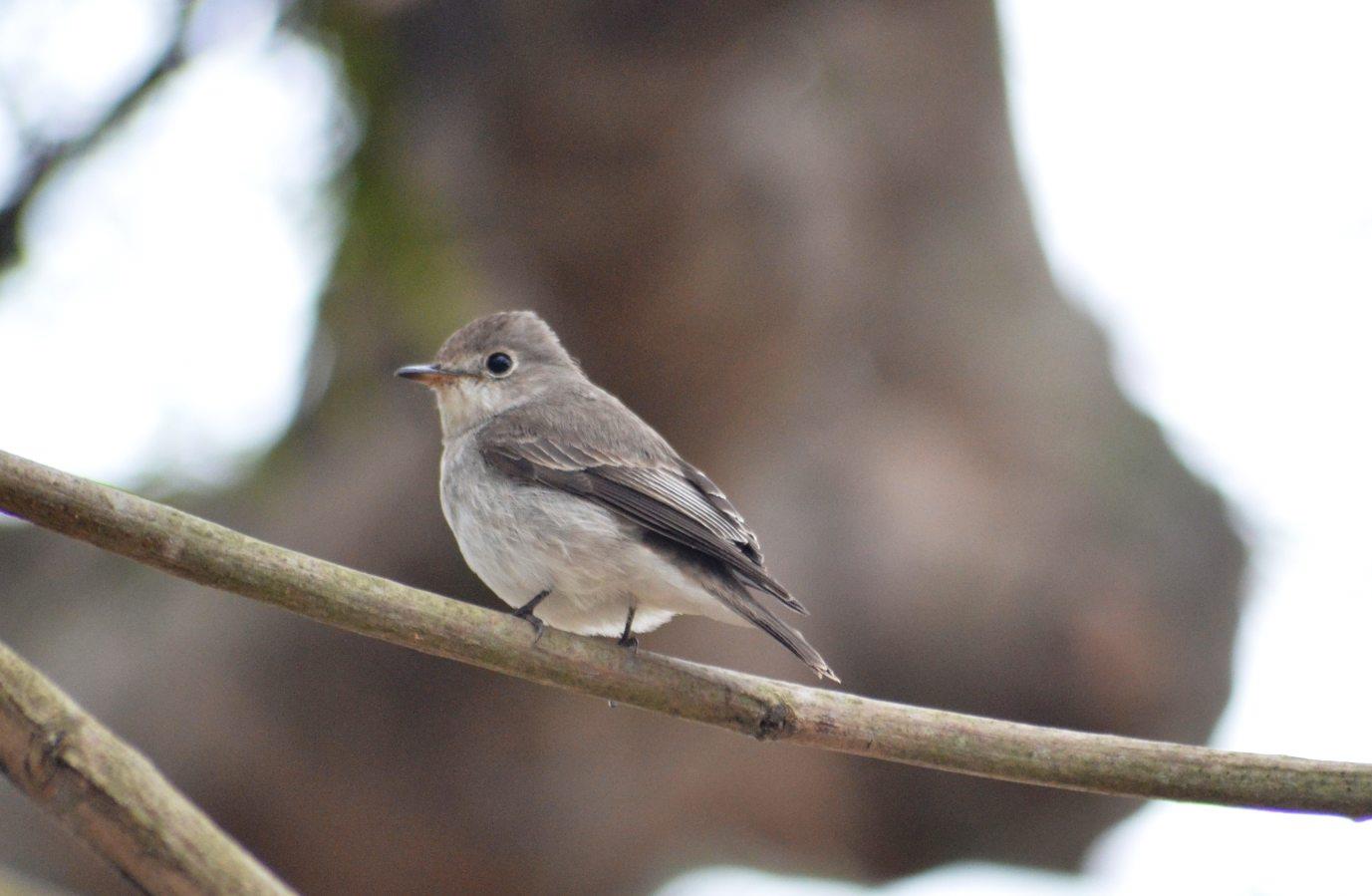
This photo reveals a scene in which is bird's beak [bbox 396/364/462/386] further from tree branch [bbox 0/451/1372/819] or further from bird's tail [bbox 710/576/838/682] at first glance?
tree branch [bbox 0/451/1372/819]

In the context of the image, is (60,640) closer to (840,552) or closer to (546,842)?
(546,842)

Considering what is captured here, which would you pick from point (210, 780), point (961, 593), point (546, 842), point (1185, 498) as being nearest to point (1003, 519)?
point (961, 593)

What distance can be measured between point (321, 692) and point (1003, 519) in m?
4.04

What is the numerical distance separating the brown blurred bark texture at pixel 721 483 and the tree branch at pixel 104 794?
7.82 feet

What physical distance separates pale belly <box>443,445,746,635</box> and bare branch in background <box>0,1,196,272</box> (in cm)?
187

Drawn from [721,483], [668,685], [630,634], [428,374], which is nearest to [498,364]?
[428,374]

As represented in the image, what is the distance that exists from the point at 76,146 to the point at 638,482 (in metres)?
2.36

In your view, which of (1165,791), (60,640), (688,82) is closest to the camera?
(1165,791)

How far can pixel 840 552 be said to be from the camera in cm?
762

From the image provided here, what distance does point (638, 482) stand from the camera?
363 cm

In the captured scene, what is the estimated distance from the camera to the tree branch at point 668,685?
2.38 m

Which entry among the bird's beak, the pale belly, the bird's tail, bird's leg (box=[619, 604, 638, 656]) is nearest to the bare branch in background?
the bird's beak

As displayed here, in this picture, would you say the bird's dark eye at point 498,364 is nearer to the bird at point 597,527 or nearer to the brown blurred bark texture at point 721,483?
the bird at point 597,527

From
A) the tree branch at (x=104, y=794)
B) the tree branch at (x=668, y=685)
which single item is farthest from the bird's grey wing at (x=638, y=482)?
the tree branch at (x=104, y=794)
